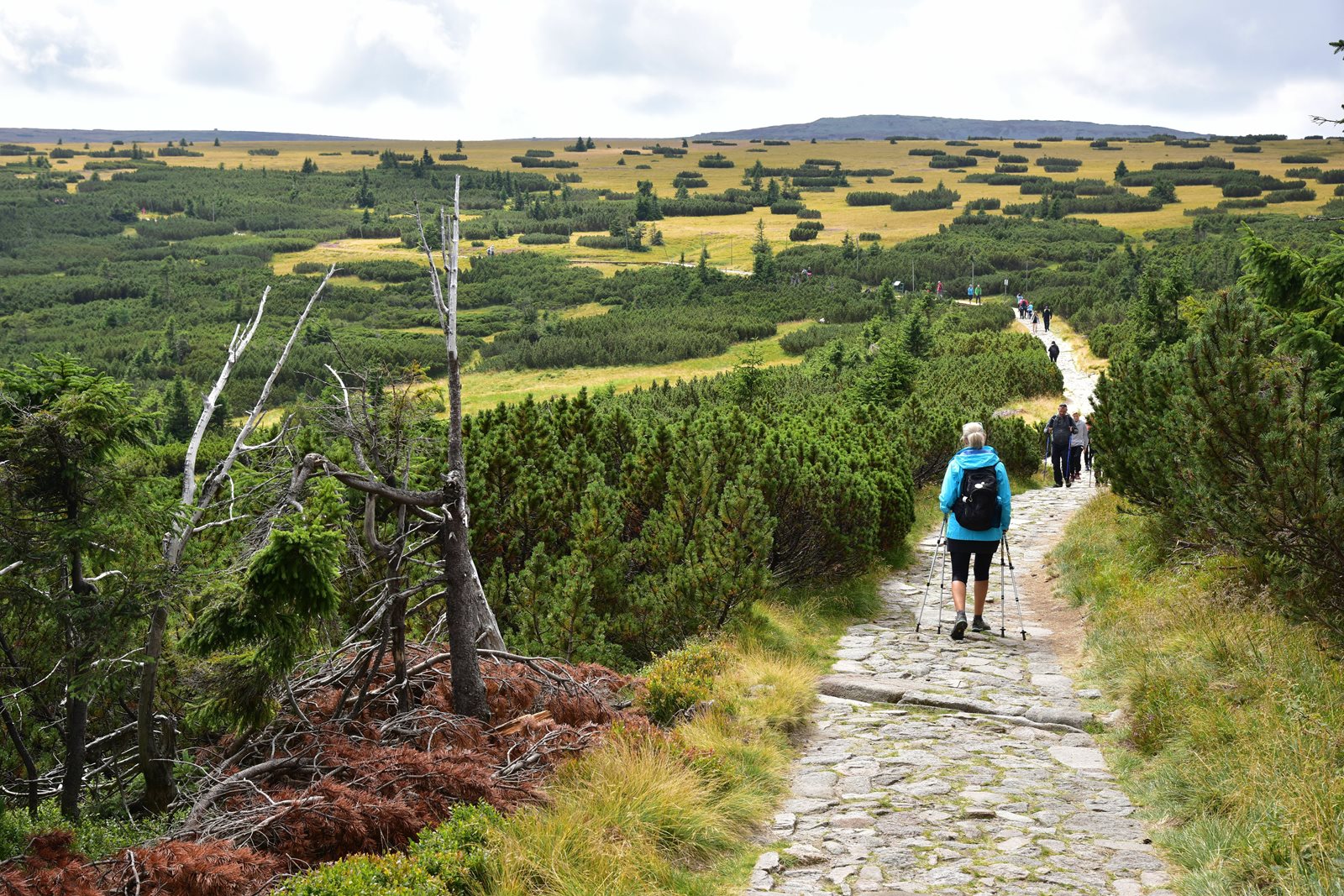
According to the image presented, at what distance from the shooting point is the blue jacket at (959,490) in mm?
9141

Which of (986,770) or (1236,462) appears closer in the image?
(986,770)

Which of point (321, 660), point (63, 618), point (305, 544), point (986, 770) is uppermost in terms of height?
point (305, 544)

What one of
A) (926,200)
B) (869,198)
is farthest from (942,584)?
(869,198)

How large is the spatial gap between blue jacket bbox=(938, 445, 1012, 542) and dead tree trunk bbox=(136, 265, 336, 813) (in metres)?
5.97

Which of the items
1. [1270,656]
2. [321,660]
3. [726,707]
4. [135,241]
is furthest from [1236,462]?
[135,241]

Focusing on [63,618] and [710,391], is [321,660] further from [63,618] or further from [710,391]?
[710,391]

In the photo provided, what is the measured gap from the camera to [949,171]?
620 ft

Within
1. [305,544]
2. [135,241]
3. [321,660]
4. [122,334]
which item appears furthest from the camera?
[135,241]

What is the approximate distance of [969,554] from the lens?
9312 millimetres

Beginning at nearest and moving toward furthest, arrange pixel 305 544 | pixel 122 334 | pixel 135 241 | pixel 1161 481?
1. pixel 305 544
2. pixel 1161 481
3. pixel 122 334
4. pixel 135 241

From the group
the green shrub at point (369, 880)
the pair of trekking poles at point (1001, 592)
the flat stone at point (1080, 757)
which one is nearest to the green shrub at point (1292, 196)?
the pair of trekking poles at point (1001, 592)

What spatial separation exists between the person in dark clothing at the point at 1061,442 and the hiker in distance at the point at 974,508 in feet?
35.9

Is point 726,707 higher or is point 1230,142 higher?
point 1230,142

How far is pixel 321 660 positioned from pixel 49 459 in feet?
8.84
